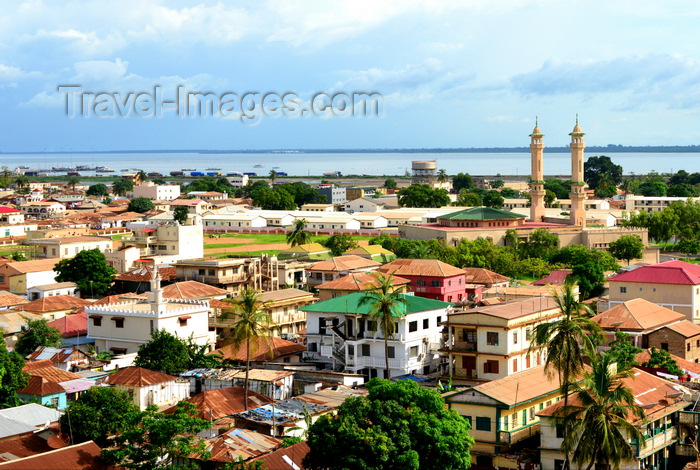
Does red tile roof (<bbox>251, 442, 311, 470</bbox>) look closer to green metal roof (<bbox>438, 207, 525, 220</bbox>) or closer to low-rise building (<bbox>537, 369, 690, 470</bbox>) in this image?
low-rise building (<bbox>537, 369, 690, 470</bbox>)

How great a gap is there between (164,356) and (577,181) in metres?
56.6

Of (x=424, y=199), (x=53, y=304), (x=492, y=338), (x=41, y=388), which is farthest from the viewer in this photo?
(x=424, y=199)

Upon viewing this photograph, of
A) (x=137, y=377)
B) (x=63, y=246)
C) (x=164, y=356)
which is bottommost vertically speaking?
(x=137, y=377)

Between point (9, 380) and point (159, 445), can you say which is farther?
point (9, 380)

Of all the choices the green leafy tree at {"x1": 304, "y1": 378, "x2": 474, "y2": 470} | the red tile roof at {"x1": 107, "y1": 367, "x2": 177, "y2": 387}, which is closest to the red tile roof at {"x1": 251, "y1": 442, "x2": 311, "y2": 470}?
the green leafy tree at {"x1": 304, "y1": 378, "x2": 474, "y2": 470}

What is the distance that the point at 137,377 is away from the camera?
30.8 metres

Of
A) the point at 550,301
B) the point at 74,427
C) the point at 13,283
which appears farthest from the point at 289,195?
the point at 74,427

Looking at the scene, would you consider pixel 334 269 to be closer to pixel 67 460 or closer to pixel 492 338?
Answer: pixel 492 338

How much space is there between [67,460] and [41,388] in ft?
27.5

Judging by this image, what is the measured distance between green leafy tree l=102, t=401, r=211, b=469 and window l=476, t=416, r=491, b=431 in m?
6.93

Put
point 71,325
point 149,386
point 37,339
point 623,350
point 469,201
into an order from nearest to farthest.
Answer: point 149,386 < point 623,350 < point 37,339 < point 71,325 < point 469,201

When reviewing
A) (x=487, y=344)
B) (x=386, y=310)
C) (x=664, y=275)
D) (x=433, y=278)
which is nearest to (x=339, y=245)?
(x=433, y=278)

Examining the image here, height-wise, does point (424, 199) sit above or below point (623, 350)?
above

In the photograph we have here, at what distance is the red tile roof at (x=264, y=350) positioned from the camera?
116 feet
